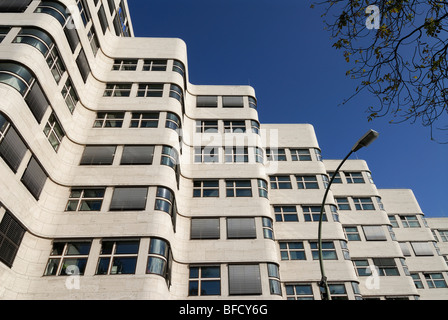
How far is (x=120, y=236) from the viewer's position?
12.8 meters

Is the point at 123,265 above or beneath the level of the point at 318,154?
beneath

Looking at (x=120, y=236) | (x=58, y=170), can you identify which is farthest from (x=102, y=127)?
(x=120, y=236)

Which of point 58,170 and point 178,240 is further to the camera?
point 178,240

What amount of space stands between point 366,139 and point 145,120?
12.8 metres

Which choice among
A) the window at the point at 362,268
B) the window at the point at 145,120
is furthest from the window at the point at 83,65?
the window at the point at 362,268

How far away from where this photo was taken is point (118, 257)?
40.7 feet

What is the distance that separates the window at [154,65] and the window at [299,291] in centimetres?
1703

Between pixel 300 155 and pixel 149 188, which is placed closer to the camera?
pixel 149 188

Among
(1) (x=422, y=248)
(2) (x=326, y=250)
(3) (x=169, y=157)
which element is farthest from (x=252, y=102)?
(1) (x=422, y=248)

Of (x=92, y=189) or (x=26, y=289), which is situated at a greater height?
(x=92, y=189)

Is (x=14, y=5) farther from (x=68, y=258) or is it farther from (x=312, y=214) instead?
(x=312, y=214)

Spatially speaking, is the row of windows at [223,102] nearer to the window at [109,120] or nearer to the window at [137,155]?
the window at [109,120]
